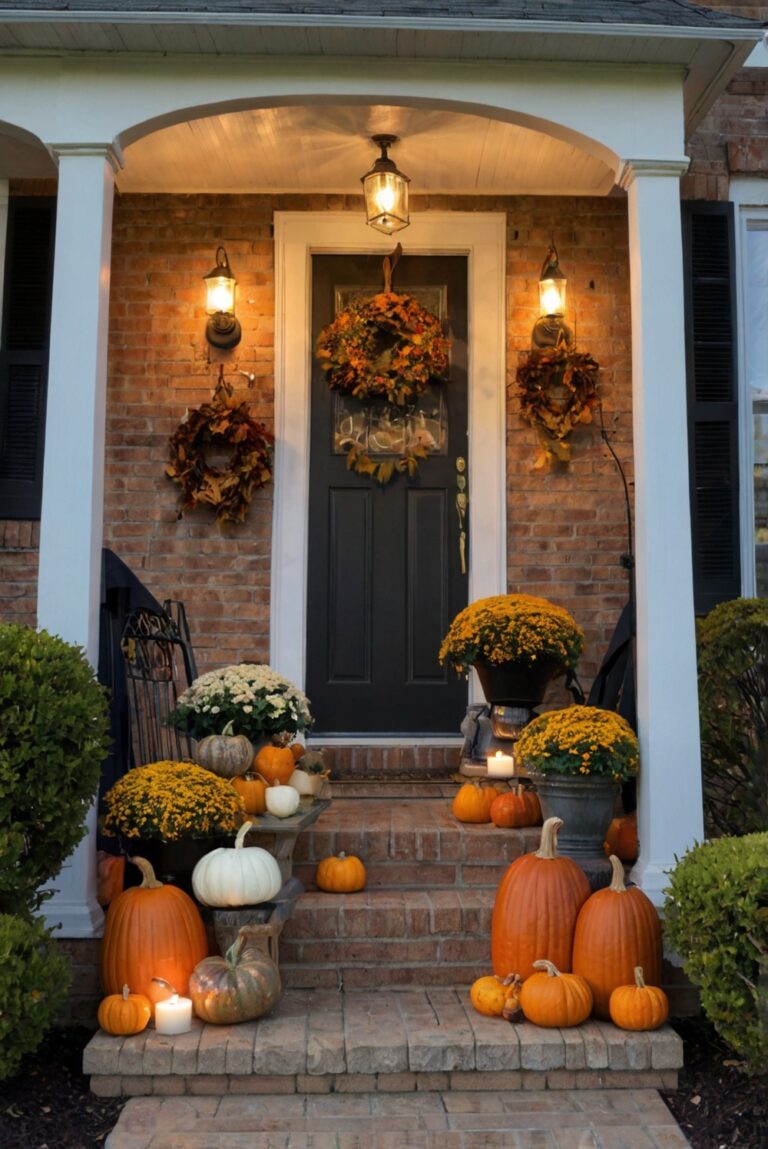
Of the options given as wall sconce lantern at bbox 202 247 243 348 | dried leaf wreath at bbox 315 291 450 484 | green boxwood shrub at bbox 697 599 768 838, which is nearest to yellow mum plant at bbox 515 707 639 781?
green boxwood shrub at bbox 697 599 768 838

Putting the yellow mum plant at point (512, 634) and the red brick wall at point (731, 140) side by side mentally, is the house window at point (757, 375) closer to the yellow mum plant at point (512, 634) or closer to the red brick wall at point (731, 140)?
the red brick wall at point (731, 140)

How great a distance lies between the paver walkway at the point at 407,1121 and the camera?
2.83 metres

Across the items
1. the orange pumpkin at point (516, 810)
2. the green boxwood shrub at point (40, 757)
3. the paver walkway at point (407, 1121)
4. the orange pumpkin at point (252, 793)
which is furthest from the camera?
the orange pumpkin at point (516, 810)

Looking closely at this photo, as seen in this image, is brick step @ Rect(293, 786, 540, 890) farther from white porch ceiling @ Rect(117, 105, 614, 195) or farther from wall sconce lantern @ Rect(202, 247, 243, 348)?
white porch ceiling @ Rect(117, 105, 614, 195)

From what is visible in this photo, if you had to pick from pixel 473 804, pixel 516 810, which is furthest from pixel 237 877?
pixel 516 810

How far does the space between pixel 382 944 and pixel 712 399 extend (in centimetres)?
302

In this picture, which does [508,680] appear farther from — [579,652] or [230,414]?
[230,414]

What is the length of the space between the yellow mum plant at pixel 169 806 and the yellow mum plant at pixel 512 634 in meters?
1.38

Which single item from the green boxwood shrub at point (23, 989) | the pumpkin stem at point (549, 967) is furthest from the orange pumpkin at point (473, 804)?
the green boxwood shrub at point (23, 989)

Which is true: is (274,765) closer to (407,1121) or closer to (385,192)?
(407,1121)

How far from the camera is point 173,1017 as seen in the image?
3.20 metres

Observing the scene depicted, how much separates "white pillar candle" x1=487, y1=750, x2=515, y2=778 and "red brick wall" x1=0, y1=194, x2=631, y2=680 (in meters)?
0.91

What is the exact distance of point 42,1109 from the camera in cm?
301

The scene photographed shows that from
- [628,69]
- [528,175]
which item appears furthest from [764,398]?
[628,69]
